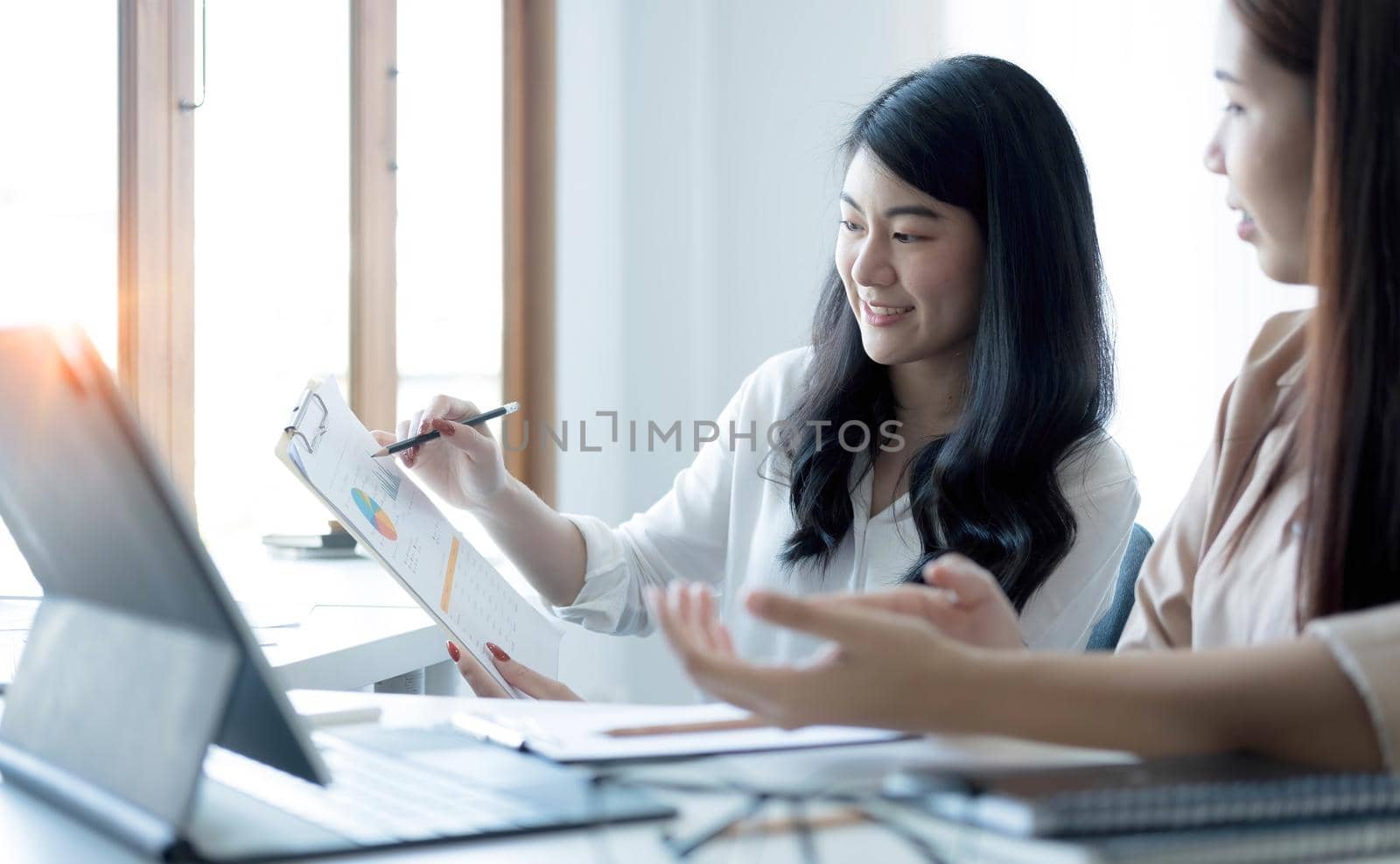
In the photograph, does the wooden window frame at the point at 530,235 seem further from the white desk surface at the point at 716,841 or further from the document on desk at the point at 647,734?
the white desk surface at the point at 716,841

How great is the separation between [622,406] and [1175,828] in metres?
2.88

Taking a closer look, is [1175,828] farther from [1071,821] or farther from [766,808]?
[766,808]

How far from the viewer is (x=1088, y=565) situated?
1543 millimetres

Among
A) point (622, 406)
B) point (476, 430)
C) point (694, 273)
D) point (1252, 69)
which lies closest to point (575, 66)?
point (694, 273)

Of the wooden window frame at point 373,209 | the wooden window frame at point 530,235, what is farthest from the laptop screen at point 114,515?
the wooden window frame at point 530,235

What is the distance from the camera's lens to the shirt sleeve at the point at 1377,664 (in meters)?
0.60

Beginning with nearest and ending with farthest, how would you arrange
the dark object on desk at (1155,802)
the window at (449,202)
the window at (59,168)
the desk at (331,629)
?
the dark object on desk at (1155,802) < the desk at (331,629) < the window at (59,168) < the window at (449,202)

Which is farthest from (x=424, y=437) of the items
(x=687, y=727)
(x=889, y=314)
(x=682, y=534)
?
(x=687, y=727)

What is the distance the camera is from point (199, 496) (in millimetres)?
2311

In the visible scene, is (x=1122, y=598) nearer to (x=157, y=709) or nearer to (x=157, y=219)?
(x=157, y=709)

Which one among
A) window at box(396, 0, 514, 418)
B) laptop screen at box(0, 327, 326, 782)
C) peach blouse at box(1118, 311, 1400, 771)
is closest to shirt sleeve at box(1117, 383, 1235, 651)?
peach blouse at box(1118, 311, 1400, 771)

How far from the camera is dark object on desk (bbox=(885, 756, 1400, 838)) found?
1.66ft

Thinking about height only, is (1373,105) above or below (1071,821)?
above

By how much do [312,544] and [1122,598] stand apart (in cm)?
136
